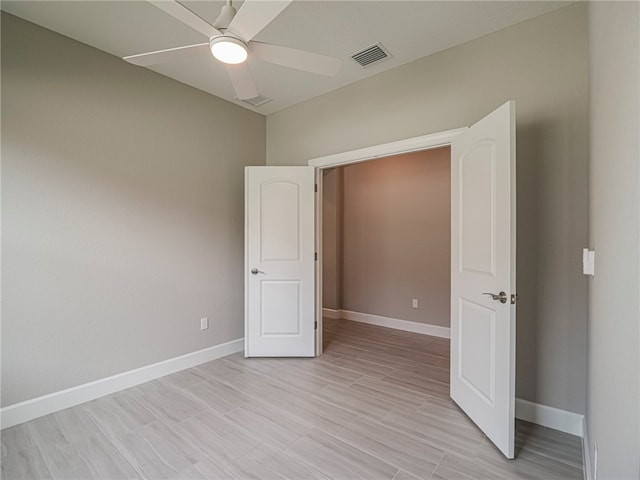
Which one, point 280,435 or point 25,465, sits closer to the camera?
point 25,465

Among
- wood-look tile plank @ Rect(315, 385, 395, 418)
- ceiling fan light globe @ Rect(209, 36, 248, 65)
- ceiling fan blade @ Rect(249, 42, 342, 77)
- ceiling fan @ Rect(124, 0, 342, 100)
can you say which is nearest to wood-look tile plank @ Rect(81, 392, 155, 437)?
wood-look tile plank @ Rect(315, 385, 395, 418)

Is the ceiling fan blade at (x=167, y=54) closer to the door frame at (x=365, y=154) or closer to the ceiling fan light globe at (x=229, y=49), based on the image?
the ceiling fan light globe at (x=229, y=49)

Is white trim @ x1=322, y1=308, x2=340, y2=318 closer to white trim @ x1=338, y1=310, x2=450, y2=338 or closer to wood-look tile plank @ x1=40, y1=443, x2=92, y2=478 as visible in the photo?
white trim @ x1=338, y1=310, x2=450, y2=338

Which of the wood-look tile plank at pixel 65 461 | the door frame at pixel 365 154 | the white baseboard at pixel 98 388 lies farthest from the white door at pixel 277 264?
the wood-look tile plank at pixel 65 461

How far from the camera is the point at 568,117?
2084 mm

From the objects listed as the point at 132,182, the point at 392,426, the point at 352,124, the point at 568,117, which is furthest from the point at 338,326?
the point at 568,117

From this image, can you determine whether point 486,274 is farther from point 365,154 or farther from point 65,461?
point 65,461

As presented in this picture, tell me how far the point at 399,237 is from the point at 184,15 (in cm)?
385

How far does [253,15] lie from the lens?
138 centimetres

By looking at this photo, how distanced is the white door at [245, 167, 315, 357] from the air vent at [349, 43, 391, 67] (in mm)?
1215

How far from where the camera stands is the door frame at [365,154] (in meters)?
2.63

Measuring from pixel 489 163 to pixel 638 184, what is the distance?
1.30m

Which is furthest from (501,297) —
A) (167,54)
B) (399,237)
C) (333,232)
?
(333,232)

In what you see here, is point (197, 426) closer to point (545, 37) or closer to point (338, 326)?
point (338, 326)
